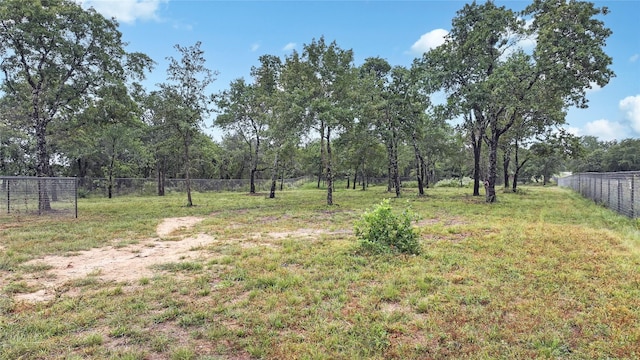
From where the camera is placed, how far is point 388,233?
5.99 meters

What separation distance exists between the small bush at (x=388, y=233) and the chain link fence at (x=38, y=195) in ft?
34.2

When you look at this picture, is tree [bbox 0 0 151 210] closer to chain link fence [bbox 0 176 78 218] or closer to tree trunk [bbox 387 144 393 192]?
chain link fence [bbox 0 176 78 218]

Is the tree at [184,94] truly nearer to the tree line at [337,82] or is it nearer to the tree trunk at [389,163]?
the tree line at [337,82]

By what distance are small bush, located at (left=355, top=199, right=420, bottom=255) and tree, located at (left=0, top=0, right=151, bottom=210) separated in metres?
13.2

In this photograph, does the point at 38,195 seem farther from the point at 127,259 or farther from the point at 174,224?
the point at 127,259

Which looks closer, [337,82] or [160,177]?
[337,82]

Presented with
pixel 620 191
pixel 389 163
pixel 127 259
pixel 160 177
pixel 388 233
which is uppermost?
pixel 389 163

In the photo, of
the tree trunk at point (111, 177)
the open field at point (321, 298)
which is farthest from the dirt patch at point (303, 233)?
the tree trunk at point (111, 177)

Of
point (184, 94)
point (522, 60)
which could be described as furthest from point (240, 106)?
point (522, 60)

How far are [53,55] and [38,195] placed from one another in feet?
19.0

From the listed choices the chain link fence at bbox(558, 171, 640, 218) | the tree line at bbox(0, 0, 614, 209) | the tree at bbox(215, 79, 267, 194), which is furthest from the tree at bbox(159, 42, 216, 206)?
the chain link fence at bbox(558, 171, 640, 218)

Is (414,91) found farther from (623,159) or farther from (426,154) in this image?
(623,159)

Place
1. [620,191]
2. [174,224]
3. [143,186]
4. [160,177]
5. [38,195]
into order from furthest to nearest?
[143,186]
[160,177]
[38,195]
[620,191]
[174,224]

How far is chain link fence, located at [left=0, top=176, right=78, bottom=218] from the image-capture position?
1037 cm
